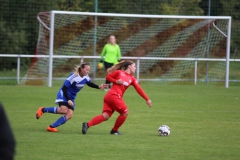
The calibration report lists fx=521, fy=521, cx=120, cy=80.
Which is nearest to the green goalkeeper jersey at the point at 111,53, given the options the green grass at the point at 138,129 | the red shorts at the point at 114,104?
the green grass at the point at 138,129

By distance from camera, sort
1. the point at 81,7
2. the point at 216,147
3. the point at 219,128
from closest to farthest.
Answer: the point at 216,147, the point at 219,128, the point at 81,7

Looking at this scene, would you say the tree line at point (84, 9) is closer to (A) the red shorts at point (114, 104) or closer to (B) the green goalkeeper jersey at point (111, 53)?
(B) the green goalkeeper jersey at point (111, 53)

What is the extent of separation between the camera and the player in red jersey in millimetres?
9328

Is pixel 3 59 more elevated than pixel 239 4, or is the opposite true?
pixel 239 4

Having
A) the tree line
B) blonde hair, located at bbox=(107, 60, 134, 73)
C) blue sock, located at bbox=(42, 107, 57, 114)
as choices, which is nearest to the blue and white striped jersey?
blue sock, located at bbox=(42, 107, 57, 114)

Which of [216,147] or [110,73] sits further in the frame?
[110,73]

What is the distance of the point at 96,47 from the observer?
75.4 feet

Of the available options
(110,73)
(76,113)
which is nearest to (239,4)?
(76,113)

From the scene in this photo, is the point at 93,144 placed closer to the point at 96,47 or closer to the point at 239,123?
the point at 239,123

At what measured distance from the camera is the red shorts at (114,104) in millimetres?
9312

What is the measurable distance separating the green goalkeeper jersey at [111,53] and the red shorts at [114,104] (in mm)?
9202

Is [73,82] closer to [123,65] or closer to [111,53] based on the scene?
[123,65]

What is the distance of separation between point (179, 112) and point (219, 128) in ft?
9.60

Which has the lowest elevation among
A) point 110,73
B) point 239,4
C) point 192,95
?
point 192,95
